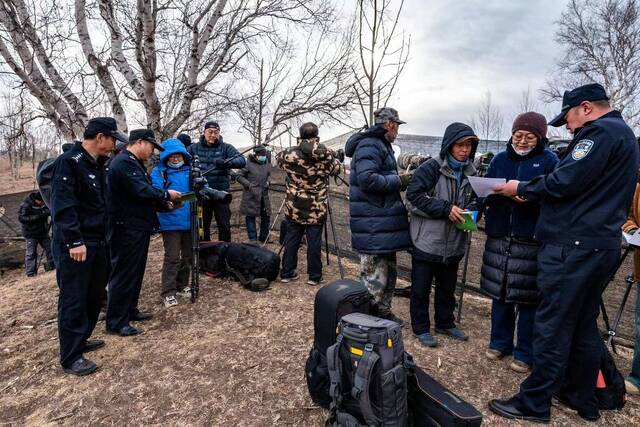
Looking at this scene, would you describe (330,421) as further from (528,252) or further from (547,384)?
(528,252)

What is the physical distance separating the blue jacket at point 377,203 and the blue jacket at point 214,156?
2.79 metres

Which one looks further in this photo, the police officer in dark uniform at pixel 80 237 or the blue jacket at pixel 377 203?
the blue jacket at pixel 377 203

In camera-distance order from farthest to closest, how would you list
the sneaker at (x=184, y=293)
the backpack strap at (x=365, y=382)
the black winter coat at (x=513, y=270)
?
the sneaker at (x=184, y=293) < the black winter coat at (x=513, y=270) < the backpack strap at (x=365, y=382)

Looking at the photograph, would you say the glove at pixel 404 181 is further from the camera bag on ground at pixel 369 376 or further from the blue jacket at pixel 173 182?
the blue jacket at pixel 173 182

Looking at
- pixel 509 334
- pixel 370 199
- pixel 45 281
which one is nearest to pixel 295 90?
pixel 45 281

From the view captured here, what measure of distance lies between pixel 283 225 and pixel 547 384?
4.21 meters

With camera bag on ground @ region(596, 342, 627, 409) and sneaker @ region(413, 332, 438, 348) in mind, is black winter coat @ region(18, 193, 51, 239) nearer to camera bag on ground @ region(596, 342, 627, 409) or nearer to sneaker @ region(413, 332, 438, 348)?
sneaker @ region(413, 332, 438, 348)

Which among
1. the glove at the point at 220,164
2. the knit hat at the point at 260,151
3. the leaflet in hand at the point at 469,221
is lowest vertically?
the leaflet in hand at the point at 469,221

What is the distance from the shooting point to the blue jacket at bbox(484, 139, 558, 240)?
2.95 meters

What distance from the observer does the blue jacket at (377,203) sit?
3.55 metres

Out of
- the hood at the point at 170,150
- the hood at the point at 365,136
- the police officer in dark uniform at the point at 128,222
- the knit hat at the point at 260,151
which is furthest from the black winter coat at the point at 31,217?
the hood at the point at 365,136

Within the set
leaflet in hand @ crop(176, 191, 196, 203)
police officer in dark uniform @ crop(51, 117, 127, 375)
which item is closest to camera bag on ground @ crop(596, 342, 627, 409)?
leaflet in hand @ crop(176, 191, 196, 203)

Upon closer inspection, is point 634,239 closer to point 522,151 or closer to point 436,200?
point 522,151

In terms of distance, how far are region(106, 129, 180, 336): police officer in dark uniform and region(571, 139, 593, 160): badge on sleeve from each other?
337cm
